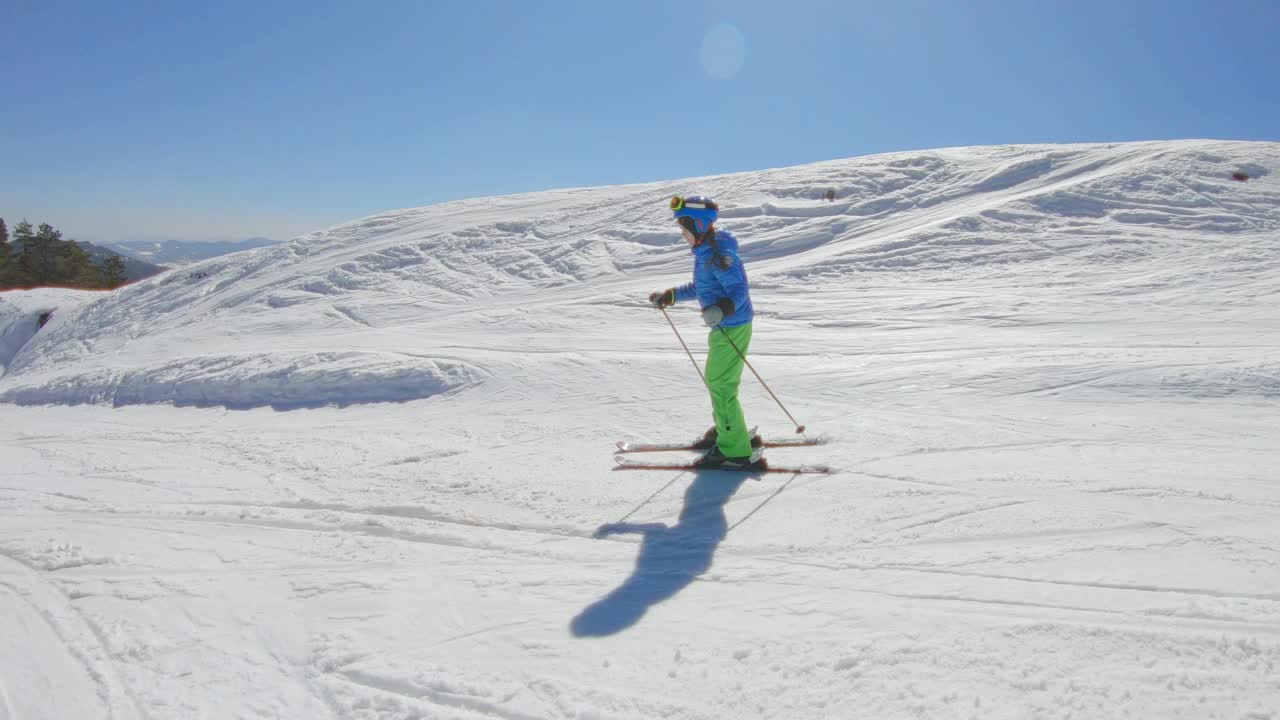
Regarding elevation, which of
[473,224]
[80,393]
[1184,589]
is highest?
[473,224]

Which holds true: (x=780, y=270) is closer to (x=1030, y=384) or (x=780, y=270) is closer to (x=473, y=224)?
(x=1030, y=384)

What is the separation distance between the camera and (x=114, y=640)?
2.87 meters

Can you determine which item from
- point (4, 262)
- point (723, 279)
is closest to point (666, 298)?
point (723, 279)

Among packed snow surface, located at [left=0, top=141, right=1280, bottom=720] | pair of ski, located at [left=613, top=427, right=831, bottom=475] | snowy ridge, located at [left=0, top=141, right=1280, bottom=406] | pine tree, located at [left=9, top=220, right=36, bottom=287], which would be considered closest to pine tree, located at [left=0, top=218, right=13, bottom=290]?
pine tree, located at [left=9, top=220, right=36, bottom=287]

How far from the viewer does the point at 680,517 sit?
4.01 metres

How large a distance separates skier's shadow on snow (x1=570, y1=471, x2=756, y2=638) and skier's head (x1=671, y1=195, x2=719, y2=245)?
5.57 feet

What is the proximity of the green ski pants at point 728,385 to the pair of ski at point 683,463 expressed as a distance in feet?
0.62

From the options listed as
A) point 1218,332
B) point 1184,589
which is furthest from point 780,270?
point 1184,589

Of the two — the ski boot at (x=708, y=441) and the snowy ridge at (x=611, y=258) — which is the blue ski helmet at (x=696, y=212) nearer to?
the ski boot at (x=708, y=441)

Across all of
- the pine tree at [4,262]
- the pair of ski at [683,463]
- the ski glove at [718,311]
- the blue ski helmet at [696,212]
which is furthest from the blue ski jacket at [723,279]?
the pine tree at [4,262]

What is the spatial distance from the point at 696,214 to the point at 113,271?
6300 cm

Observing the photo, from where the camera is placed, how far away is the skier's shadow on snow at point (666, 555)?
2.89m

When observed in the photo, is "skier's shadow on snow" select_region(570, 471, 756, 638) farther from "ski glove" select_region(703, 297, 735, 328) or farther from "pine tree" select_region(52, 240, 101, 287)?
"pine tree" select_region(52, 240, 101, 287)

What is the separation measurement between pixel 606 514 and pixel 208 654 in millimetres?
2089
